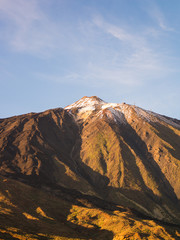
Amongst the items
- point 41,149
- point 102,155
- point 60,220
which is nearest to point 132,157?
point 102,155

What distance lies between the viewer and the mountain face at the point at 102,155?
119125 millimetres

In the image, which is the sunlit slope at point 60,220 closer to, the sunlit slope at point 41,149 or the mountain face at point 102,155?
the mountain face at point 102,155

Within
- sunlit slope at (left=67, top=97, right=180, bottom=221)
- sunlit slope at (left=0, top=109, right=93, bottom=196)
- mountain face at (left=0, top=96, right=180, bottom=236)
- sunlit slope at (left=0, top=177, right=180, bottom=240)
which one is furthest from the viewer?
sunlit slope at (left=0, top=109, right=93, bottom=196)

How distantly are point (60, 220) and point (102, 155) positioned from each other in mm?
70511

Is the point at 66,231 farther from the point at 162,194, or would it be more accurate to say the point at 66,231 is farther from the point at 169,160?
the point at 169,160

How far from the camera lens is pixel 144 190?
12500cm

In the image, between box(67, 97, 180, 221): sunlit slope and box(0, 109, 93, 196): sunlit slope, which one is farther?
box(0, 109, 93, 196): sunlit slope

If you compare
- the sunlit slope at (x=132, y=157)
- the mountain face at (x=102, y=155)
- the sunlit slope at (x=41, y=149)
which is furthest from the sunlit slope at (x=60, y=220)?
the sunlit slope at (x=132, y=157)

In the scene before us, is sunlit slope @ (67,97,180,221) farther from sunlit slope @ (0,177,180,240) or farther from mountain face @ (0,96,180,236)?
sunlit slope @ (0,177,180,240)

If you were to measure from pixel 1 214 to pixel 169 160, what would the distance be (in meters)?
100

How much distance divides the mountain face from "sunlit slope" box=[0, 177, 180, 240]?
1635 cm

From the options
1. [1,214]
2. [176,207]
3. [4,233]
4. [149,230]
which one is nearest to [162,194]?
[176,207]

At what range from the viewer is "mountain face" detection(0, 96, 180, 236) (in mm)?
119125

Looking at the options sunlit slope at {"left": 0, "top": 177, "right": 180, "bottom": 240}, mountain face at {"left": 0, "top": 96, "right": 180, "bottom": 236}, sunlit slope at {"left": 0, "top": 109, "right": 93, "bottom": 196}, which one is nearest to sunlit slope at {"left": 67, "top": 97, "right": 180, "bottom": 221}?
mountain face at {"left": 0, "top": 96, "right": 180, "bottom": 236}
